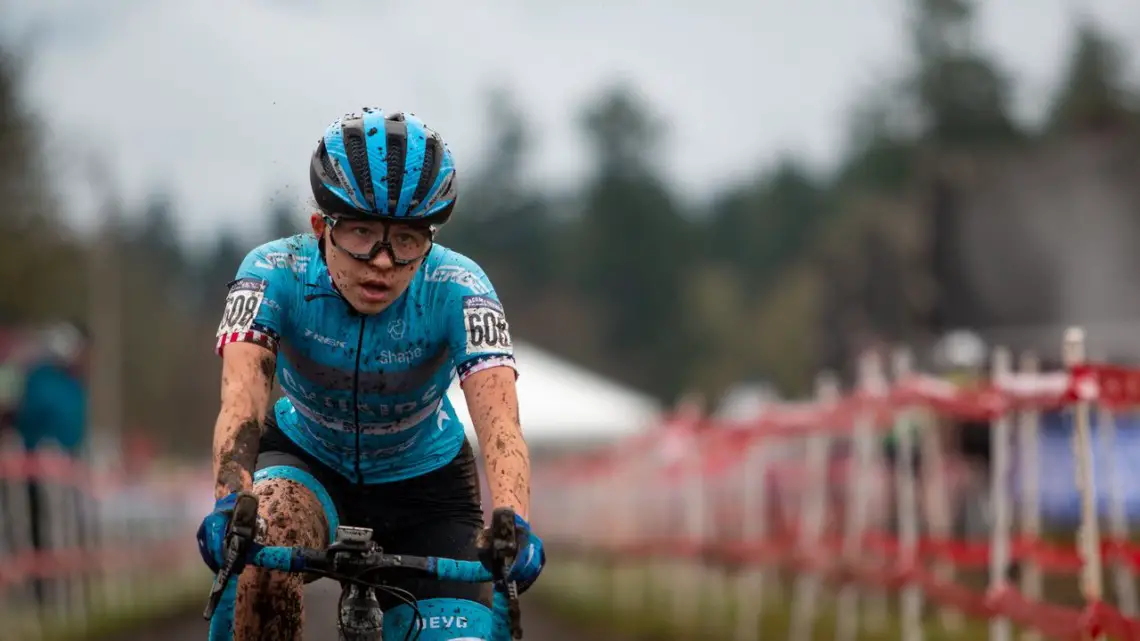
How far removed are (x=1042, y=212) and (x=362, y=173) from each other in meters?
35.1

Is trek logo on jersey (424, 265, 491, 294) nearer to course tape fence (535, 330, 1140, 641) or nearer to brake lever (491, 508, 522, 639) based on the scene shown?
brake lever (491, 508, 522, 639)

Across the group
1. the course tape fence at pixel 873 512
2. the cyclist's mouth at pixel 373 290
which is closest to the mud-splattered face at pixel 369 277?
the cyclist's mouth at pixel 373 290

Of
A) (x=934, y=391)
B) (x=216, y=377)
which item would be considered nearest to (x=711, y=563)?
(x=934, y=391)

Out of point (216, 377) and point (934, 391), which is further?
point (216, 377)

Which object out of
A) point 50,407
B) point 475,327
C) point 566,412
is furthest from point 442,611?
point 566,412

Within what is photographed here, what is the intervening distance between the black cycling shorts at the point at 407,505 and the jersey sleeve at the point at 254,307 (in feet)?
1.54

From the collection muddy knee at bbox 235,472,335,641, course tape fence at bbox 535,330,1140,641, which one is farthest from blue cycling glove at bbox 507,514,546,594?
course tape fence at bbox 535,330,1140,641

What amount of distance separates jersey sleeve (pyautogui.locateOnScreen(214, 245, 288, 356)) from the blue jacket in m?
11.3

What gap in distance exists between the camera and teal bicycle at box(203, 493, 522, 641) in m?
4.43

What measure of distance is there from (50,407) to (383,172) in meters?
12.1

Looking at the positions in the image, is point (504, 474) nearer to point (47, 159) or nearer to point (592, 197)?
point (47, 159)

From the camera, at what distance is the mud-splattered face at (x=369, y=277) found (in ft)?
16.5

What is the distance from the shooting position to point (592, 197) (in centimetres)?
10831

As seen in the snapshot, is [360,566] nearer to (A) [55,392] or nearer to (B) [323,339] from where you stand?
(B) [323,339]
